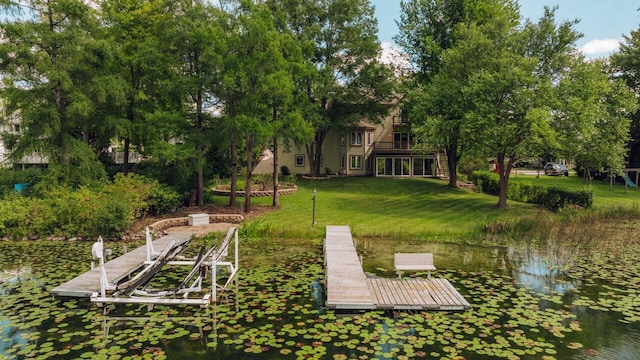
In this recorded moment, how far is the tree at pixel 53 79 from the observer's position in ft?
58.1

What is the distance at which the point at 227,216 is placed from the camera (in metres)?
19.8

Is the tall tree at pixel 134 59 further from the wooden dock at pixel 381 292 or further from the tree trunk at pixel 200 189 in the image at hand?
the wooden dock at pixel 381 292

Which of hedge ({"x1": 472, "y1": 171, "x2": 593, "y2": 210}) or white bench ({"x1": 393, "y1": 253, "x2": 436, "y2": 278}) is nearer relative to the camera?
white bench ({"x1": 393, "y1": 253, "x2": 436, "y2": 278})

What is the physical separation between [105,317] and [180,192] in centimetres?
1491

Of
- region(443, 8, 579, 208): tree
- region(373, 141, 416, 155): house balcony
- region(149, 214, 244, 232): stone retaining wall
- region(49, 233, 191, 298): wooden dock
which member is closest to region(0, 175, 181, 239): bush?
region(149, 214, 244, 232): stone retaining wall

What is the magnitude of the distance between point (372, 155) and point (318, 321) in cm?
3527

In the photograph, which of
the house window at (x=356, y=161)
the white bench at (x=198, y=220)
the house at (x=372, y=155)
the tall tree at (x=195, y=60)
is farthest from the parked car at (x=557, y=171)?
the white bench at (x=198, y=220)

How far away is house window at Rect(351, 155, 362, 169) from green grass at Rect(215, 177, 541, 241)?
7579mm

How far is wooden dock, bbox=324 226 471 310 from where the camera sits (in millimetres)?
8555

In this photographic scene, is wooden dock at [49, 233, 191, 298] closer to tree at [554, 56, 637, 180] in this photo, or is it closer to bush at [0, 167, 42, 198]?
bush at [0, 167, 42, 198]

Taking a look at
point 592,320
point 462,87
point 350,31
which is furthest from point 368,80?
point 592,320

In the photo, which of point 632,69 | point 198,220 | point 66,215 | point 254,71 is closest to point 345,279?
point 198,220

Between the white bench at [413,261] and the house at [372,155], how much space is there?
30.3m

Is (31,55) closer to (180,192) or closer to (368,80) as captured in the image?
(180,192)
